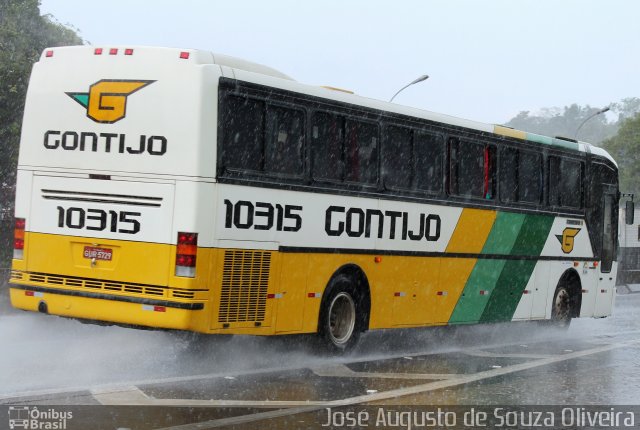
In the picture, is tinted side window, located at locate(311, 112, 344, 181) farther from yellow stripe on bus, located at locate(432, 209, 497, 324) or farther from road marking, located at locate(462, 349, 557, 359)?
road marking, located at locate(462, 349, 557, 359)

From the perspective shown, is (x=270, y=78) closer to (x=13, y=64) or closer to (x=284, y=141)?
(x=284, y=141)

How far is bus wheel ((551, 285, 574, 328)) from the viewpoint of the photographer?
18.4 m

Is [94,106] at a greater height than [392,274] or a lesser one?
greater

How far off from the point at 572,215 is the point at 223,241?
914 cm

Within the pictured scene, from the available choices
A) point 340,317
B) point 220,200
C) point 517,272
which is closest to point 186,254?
point 220,200

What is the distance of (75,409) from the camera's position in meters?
8.51

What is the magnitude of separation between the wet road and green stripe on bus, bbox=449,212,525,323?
506 mm

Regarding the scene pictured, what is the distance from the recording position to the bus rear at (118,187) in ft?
35.7

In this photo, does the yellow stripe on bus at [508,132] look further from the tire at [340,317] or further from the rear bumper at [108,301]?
the rear bumper at [108,301]

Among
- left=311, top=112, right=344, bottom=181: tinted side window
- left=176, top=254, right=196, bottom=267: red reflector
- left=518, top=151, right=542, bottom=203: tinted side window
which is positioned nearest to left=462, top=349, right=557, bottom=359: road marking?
left=311, top=112, right=344, bottom=181: tinted side window

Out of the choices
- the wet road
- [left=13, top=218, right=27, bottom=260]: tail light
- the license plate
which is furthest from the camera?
[left=13, top=218, right=27, bottom=260]: tail light

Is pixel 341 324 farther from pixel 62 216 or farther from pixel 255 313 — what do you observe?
pixel 62 216

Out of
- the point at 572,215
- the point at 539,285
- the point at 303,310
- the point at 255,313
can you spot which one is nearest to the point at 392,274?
the point at 303,310

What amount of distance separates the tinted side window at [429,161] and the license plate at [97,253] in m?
4.93
